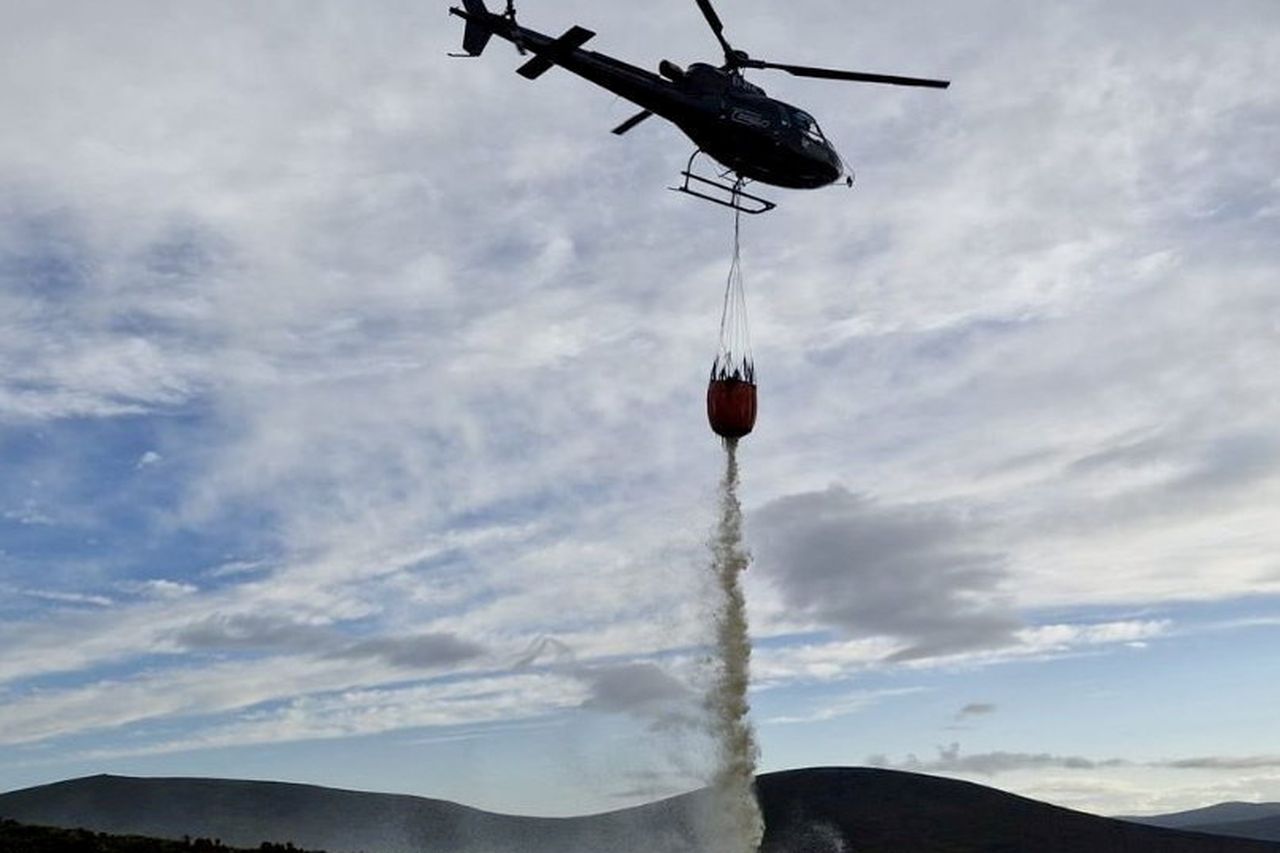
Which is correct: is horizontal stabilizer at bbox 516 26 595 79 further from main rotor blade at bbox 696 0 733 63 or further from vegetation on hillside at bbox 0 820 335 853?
vegetation on hillside at bbox 0 820 335 853

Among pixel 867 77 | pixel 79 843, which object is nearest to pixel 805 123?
pixel 867 77

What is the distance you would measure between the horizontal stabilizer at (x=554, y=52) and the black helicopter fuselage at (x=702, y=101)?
4 centimetres

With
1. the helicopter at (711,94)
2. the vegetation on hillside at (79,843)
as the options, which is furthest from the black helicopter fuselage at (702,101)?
the vegetation on hillside at (79,843)

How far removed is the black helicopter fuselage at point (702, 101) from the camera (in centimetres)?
4444

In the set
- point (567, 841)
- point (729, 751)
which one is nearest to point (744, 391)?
point (729, 751)

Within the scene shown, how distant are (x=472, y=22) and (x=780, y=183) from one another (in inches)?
551

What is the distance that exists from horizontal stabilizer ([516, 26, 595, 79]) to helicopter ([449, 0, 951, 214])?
1.5 inches

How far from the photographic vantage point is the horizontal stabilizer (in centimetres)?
4322

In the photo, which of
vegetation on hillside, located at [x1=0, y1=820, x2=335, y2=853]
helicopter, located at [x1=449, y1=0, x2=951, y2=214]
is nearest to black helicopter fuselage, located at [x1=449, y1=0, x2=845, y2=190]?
helicopter, located at [x1=449, y1=0, x2=951, y2=214]

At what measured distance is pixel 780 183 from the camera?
47625 millimetres

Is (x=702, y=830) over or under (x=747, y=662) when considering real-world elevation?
under

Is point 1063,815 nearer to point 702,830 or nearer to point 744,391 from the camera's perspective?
point 702,830

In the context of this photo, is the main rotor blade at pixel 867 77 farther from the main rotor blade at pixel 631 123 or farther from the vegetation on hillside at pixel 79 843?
the vegetation on hillside at pixel 79 843

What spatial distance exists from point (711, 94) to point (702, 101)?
1.94ft
